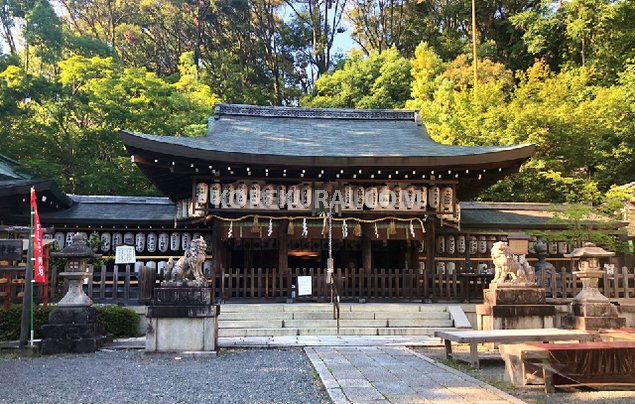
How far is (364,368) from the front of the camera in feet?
23.4

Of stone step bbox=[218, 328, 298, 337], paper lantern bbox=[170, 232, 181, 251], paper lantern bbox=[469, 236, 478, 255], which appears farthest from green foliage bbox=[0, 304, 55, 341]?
paper lantern bbox=[469, 236, 478, 255]

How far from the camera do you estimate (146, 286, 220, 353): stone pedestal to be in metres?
8.88

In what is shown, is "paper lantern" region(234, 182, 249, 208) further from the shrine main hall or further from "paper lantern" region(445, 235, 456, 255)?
"paper lantern" region(445, 235, 456, 255)

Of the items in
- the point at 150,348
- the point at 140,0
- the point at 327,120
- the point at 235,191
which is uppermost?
the point at 140,0

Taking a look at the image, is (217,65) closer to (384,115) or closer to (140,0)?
(140,0)

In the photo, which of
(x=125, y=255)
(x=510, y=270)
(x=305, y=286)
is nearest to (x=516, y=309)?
(x=510, y=270)

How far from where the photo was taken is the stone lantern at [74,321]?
9281 millimetres

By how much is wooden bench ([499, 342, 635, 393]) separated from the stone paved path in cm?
61

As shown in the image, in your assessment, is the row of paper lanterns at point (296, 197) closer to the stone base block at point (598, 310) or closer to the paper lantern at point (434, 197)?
the paper lantern at point (434, 197)

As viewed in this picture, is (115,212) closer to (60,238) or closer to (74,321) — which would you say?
(60,238)

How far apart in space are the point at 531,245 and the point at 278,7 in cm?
3259

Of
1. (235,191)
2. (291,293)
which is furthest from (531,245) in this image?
(235,191)

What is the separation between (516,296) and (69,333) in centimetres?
861

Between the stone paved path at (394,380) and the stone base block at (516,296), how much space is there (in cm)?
205
